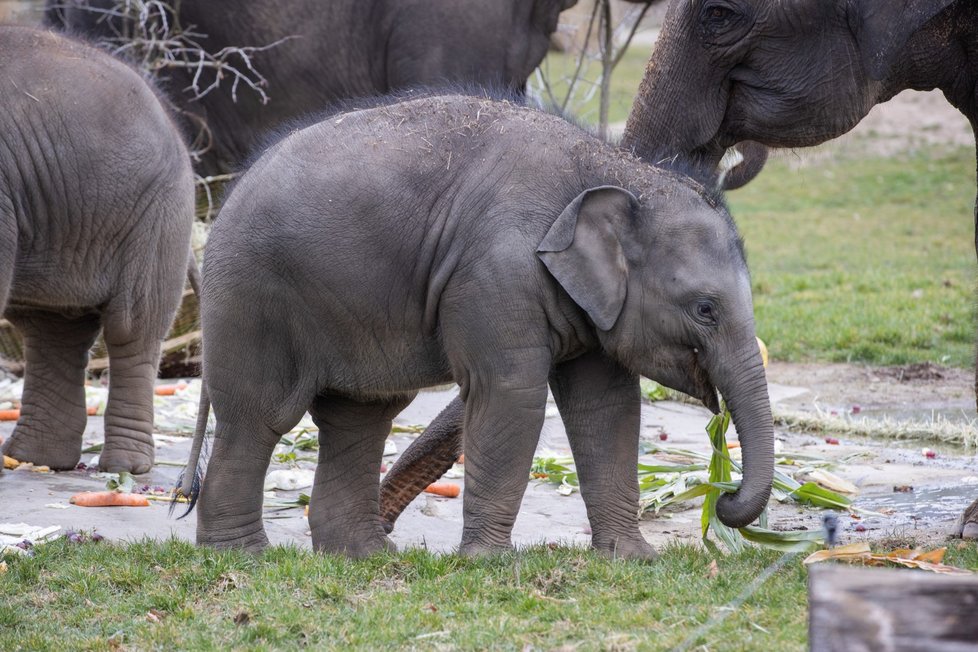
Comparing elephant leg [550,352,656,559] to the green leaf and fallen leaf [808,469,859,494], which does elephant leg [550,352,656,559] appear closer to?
fallen leaf [808,469,859,494]

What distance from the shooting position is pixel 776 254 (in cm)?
1401

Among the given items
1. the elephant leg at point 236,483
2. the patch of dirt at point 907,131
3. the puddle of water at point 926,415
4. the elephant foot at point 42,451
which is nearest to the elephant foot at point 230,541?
the elephant leg at point 236,483

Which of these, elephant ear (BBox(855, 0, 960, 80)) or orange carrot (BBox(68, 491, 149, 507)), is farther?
orange carrot (BBox(68, 491, 149, 507))

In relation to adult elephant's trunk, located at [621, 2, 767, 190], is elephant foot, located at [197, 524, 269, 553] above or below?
below

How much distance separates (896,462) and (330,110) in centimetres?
330

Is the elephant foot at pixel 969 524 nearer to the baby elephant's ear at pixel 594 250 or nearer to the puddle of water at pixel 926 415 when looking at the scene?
the baby elephant's ear at pixel 594 250

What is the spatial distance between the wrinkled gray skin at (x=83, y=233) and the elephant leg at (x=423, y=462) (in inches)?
64.1

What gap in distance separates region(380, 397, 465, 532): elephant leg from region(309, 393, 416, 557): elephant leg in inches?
6.2

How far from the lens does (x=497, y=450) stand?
4.73 meters

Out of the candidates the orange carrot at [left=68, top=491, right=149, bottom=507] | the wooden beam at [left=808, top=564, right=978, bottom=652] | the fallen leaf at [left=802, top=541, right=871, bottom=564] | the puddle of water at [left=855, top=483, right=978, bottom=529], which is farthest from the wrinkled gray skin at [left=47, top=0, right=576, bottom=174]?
the wooden beam at [left=808, top=564, right=978, bottom=652]

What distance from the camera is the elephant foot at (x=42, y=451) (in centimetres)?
668

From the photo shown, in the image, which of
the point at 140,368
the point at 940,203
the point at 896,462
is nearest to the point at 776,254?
the point at 940,203

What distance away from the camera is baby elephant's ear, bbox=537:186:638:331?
4.66 metres

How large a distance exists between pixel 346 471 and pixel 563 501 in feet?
4.13
